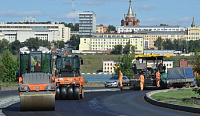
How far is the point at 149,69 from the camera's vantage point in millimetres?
49406

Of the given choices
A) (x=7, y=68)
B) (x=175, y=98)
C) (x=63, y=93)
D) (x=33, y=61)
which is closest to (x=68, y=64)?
(x=63, y=93)

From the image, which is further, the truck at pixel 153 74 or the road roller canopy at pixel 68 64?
the truck at pixel 153 74

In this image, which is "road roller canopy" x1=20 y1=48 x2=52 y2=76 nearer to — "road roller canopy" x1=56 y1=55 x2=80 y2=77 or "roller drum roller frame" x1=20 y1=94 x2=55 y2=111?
"roller drum roller frame" x1=20 y1=94 x2=55 y2=111

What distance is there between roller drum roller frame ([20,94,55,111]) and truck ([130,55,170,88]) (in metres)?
23.7

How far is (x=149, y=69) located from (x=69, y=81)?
1579cm

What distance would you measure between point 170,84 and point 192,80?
374cm

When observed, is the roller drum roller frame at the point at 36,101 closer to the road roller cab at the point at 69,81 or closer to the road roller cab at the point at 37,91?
the road roller cab at the point at 37,91

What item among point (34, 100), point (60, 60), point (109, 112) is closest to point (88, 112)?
point (109, 112)

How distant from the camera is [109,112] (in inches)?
1022

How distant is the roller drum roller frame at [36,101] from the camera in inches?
1003

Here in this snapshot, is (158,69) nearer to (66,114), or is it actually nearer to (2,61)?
(66,114)

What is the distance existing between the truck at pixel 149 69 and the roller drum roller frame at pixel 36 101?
23677 millimetres

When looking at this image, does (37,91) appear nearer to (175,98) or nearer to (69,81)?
(69,81)

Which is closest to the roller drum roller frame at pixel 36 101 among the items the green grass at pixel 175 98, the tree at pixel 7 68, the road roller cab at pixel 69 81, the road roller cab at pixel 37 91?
the road roller cab at pixel 37 91
